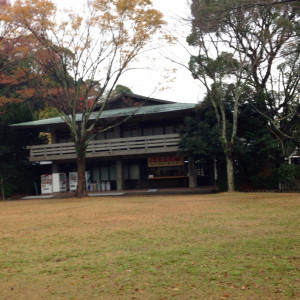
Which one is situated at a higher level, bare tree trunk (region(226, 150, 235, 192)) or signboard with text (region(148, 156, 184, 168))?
signboard with text (region(148, 156, 184, 168))

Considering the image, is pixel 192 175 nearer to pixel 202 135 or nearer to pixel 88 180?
pixel 202 135

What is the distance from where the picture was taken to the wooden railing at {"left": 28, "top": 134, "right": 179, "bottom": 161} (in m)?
29.5

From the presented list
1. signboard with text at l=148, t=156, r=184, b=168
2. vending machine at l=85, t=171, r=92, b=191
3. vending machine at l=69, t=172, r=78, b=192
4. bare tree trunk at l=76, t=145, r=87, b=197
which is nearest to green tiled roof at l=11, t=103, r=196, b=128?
signboard with text at l=148, t=156, r=184, b=168

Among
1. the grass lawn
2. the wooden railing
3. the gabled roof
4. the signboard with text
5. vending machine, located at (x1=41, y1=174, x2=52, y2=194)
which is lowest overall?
the grass lawn

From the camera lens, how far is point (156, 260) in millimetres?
6777

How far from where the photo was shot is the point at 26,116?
115 ft

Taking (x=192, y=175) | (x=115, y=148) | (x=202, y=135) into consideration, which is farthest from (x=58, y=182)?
(x=202, y=135)

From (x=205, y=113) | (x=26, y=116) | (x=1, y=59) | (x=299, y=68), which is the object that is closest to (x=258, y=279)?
(x=299, y=68)

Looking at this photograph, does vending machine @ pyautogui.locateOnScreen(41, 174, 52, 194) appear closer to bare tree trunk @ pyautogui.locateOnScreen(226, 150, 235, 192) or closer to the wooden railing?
the wooden railing

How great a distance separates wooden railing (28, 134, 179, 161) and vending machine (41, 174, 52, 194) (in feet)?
5.06

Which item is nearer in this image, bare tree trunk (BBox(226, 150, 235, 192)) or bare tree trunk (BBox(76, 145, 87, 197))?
bare tree trunk (BBox(226, 150, 235, 192))

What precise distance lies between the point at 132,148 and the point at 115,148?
1.36m

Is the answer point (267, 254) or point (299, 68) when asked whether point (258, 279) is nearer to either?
point (267, 254)

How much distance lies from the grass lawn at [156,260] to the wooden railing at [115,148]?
17924 millimetres
